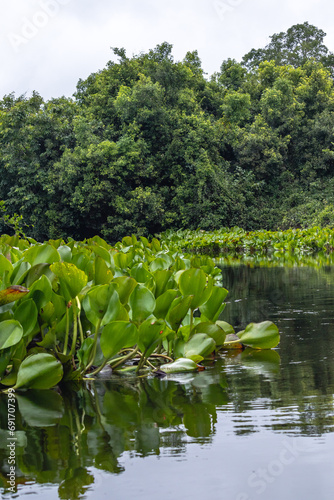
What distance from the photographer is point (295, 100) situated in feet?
84.8

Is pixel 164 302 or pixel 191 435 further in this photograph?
pixel 164 302

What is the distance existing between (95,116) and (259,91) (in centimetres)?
846

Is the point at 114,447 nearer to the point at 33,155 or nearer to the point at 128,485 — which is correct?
the point at 128,485

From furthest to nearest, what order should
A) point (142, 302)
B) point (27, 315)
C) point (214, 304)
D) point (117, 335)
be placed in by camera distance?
point (214, 304), point (142, 302), point (27, 315), point (117, 335)

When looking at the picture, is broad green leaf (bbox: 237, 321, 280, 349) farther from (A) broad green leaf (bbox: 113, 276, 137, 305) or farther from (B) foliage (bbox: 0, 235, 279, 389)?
(A) broad green leaf (bbox: 113, 276, 137, 305)

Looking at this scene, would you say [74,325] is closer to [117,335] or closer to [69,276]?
[69,276]

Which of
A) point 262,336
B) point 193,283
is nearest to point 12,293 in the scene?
point 193,283

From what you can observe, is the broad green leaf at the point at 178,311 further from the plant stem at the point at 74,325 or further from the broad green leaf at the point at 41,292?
the broad green leaf at the point at 41,292

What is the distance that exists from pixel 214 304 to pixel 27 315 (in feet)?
3.83

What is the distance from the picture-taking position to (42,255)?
10.1 feet

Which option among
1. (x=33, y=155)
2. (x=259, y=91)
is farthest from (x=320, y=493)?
(x=259, y=91)

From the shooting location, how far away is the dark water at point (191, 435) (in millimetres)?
1473

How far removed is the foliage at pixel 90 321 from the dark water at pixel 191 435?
126 millimetres

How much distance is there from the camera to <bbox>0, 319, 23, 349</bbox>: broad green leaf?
2.29 meters
